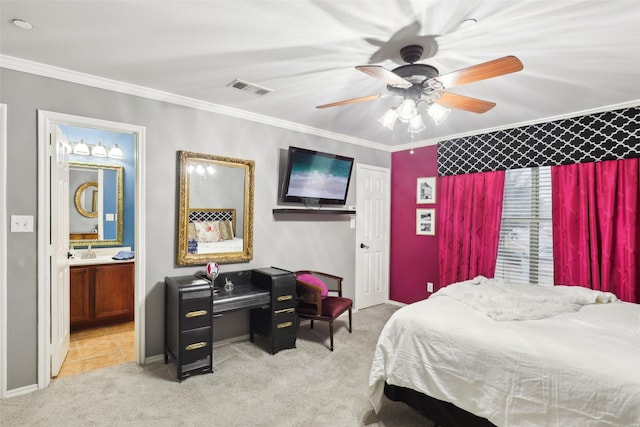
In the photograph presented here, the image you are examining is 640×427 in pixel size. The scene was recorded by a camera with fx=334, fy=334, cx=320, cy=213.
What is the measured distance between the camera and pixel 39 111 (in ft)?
8.31

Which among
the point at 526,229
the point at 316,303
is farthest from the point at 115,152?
the point at 526,229

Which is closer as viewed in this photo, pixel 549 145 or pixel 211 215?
pixel 211 215

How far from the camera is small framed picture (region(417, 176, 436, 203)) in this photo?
4.66 meters

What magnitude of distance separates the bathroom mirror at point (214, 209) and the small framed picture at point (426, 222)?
8.14ft

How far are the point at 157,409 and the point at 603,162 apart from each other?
4.44m

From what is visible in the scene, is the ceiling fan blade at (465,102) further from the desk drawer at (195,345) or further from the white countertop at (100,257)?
the white countertop at (100,257)

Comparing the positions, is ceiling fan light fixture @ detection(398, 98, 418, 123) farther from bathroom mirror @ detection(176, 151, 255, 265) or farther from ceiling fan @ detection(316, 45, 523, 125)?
bathroom mirror @ detection(176, 151, 255, 265)

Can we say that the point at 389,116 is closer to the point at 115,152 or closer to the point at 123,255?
the point at 123,255

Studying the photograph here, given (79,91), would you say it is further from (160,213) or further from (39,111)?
(160,213)

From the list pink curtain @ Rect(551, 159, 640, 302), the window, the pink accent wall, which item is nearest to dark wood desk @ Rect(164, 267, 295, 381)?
the pink accent wall

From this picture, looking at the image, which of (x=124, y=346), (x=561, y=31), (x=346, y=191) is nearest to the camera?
(x=561, y=31)

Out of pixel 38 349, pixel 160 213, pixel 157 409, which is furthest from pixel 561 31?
pixel 38 349

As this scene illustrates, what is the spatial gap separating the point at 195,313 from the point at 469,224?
3.27 metres

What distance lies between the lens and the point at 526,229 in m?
3.84
